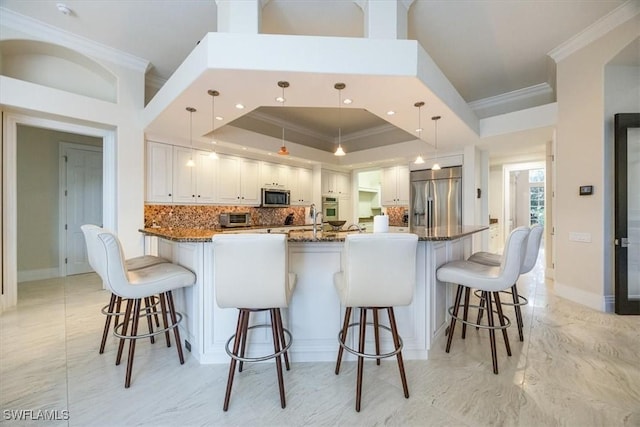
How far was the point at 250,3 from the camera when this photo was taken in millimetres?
2297

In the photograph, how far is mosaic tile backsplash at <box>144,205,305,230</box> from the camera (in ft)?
14.2

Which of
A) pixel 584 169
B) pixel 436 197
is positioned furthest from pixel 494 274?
pixel 436 197

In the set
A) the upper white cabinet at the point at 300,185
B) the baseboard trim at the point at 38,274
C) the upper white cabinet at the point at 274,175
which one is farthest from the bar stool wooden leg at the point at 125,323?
the upper white cabinet at the point at 300,185

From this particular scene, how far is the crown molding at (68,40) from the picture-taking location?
304 cm

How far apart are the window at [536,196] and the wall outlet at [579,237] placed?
5404 millimetres

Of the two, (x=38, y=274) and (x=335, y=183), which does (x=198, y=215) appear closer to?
(x=38, y=274)

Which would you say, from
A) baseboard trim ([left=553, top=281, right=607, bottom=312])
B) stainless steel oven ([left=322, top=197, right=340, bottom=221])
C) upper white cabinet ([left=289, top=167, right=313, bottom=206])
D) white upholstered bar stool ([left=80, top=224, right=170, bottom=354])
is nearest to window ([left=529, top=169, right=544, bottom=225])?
baseboard trim ([left=553, top=281, right=607, bottom=312])

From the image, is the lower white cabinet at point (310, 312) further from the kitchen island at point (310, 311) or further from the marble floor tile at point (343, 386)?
the marble floor tile at point (343, 386)

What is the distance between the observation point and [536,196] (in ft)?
26.6

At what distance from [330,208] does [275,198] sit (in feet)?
5.41

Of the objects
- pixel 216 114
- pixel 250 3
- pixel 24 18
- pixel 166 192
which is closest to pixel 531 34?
pixel 250 3

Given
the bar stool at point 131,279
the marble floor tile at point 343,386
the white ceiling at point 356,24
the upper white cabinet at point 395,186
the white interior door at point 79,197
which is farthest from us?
the upper white cabinet at point 395,186

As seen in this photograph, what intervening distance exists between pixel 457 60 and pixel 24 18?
5275 mm

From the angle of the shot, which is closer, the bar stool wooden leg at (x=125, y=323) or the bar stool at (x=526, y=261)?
the bar stool wooden leg at (x=125, y=323)
